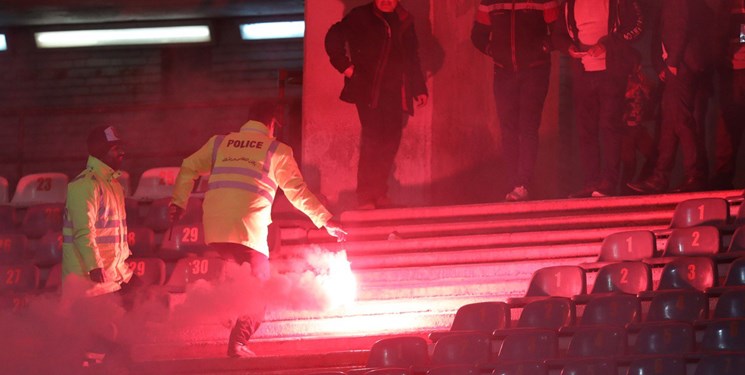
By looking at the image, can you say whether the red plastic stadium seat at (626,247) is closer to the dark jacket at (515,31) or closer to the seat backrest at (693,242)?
the seat backrest at (693,242)

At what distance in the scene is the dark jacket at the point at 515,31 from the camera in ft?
37.6

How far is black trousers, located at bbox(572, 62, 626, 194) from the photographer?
11.3 meters

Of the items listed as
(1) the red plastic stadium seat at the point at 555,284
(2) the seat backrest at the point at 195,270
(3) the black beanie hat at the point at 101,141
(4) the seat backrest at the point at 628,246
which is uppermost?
(3) the black beanie hat at the point at 101,141

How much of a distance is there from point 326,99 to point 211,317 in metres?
3.72

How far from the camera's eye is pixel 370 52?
38.5 feet

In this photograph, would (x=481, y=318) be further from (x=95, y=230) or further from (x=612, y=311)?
(x=95, y=230)

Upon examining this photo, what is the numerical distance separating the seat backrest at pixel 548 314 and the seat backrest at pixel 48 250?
4785 mm

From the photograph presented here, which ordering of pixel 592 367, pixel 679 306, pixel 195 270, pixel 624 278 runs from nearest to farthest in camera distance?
pixel 592 367 < pixel 679 306 < pixel 624 278 < pixel 195 270

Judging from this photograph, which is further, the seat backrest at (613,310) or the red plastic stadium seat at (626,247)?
the red plastic stadium seat at (626,247)

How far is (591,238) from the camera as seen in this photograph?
1037cm

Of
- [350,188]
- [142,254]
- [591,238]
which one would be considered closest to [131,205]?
[142,254]

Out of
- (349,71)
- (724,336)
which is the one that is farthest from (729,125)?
(724,336)

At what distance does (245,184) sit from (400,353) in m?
1.57

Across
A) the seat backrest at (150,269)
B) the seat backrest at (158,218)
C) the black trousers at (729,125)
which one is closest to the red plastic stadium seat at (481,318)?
the seat backrest at (150,269)
